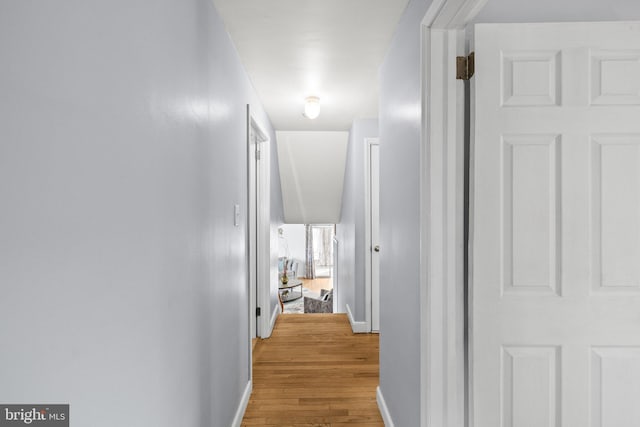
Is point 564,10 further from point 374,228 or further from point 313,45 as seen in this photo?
point 374,228

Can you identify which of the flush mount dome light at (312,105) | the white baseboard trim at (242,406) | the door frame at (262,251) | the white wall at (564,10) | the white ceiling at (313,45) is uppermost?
the white ceiling at (313,45)


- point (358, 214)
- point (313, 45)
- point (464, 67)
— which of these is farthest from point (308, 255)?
point (464, 67)

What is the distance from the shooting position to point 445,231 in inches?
58.8

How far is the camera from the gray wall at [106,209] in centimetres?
68

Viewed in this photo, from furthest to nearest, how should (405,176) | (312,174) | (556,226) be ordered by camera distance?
(312,174), (405,176), (556,226)

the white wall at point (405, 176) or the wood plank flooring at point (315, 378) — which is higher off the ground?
the white wall at point (405, 176)

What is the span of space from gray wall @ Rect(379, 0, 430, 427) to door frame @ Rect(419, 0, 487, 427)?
0.15m

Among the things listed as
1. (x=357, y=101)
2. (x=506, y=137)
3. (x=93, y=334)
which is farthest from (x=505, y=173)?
(x=357, y=101)

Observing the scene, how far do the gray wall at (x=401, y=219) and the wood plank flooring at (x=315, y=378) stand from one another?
0.92 ft

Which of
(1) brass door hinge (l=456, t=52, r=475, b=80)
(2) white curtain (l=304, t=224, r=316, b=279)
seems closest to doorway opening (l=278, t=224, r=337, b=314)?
(2) white curtain (l=304, t=224, r=316, b=279)

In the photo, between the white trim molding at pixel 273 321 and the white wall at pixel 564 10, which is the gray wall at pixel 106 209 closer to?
the white wall at pixel 564 10

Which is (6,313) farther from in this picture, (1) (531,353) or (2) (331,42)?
(2) (331,42)

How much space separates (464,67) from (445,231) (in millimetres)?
624

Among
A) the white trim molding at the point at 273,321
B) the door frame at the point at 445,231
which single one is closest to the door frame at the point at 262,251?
the white trim molding at the point at 273,321
